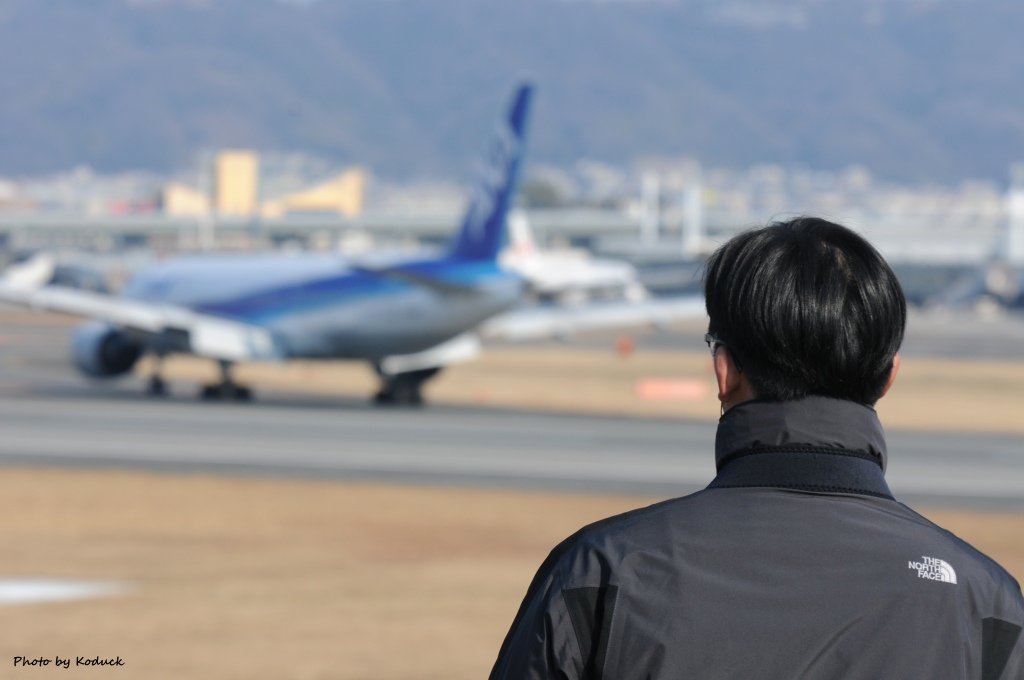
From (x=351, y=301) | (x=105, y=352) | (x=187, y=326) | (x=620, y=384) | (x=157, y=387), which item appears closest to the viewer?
(x=351, y=301)

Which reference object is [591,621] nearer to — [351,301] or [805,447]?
[805,447]

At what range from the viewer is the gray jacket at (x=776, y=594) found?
9.99 feet

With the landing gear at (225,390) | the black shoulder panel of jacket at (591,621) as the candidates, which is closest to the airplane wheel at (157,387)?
the landing gear at (225,390)

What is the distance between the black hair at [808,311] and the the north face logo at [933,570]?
404mm

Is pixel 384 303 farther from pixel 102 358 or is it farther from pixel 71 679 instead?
pixel 71 679

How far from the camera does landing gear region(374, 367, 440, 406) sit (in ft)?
131

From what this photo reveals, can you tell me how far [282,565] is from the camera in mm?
17078

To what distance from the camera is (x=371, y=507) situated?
71.9 ft

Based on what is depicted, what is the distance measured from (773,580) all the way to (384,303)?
111ft

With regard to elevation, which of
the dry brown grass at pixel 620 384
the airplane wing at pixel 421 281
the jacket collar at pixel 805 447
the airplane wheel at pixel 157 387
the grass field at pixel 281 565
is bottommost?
the dry brown grass at pixel 620 384

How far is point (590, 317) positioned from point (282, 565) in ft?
82.9

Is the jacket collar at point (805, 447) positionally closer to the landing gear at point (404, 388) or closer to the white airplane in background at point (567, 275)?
the landing gear at point (404, 388)

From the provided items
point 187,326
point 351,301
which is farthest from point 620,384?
point 187,326

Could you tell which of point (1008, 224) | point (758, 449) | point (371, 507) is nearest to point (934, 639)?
point (758, 449)
